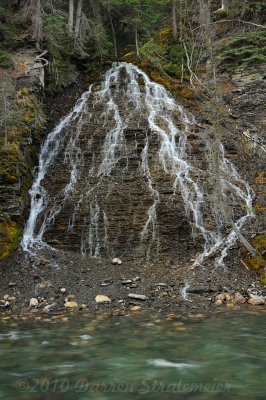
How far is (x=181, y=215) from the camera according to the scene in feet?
34.7

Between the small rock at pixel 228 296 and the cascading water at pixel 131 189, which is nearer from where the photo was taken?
the small rock at pixel 228 296

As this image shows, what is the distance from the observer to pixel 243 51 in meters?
17.2

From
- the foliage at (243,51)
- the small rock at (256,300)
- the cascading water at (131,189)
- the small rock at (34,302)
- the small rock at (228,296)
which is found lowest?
the small rock at (256,300)

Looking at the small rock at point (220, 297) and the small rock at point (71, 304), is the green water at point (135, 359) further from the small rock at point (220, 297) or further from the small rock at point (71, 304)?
the small rock at point (220, 297)

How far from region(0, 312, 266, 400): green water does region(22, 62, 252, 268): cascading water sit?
172 inches

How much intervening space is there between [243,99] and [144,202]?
35.3 ft

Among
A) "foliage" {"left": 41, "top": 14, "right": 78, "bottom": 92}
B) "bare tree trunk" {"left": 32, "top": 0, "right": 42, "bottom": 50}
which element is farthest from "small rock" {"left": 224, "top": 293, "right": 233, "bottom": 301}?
"bare tree trunk" {"left": 32, "top": 0, "right": 42, "bottom": 50}

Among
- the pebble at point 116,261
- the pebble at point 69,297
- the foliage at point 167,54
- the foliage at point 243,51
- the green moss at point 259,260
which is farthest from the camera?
the foliage at point 167,54

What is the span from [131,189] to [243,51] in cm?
1226

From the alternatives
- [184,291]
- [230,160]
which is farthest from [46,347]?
[230,160]

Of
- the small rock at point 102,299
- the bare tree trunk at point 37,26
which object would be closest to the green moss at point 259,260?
the small rock at point 102,299

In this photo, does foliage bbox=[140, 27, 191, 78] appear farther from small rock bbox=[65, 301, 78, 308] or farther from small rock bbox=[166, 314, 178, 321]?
small rock bbox=[166, 314, 178, 321]

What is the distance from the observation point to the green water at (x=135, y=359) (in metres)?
3.21

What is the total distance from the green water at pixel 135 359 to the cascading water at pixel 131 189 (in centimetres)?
437
